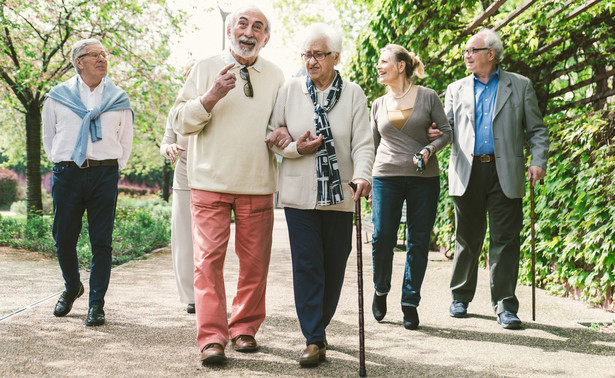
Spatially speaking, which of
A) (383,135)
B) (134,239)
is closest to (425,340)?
(383,135)

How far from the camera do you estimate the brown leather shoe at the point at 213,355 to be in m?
3.25

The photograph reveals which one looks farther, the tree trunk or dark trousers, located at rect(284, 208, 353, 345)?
the tree trunk

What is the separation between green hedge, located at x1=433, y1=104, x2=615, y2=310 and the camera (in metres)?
4.94

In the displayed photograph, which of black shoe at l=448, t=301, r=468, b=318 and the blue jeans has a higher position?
the blue jeans

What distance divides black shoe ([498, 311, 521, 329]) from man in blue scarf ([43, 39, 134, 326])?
2.98m

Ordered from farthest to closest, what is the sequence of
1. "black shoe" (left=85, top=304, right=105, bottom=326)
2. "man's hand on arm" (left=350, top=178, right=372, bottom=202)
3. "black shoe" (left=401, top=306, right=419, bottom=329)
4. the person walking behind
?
the person walking behind
"black shoe" (left=401, top=306, right=419, bottom=329)
"black shoe" (left=85, top=304, right=105, bottom=326)
"man's hand on arm" (left=350, top=178, right=372, bottom=202)

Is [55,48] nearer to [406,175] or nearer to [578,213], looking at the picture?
[406,175]

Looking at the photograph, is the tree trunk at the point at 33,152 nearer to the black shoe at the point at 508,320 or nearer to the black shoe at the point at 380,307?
the black shoe at the point at 380,307

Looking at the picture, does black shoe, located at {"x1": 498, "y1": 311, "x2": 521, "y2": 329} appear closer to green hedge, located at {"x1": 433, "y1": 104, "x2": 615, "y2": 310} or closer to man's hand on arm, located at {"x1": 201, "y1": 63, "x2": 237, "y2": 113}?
green hedge, located at {"x1": 433, "y1": 104, "x2": 615, "y2": 310}

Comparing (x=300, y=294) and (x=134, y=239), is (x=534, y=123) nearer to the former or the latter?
(x=300, y=294)

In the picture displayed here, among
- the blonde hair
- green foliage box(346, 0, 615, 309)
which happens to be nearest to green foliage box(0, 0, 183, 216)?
green foliage box(346, 0, 615, 309)

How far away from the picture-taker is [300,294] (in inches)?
137

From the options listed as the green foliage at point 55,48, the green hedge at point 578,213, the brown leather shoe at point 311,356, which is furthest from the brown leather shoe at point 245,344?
the green foliage at point 55,48

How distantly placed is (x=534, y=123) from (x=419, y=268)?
1.43m
